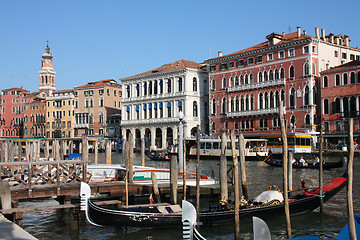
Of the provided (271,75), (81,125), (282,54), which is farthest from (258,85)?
(81,125)

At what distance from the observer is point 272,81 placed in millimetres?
37719

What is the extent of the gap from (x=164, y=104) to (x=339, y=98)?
1948cm

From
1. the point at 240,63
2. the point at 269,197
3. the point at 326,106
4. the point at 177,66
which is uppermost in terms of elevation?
the point at 177,66

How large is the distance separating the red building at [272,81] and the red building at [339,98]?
102 centimetres

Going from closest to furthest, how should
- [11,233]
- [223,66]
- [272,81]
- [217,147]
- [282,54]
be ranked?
[11,233]
[217,147]
[282,54]
[272,81]
[223,66]

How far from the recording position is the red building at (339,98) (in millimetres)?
33469

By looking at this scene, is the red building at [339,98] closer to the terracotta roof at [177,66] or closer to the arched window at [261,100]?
the arched window at [261,100]

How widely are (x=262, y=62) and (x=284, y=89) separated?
3354 mm

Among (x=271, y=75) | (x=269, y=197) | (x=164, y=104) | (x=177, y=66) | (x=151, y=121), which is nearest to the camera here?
(x=269, y=197)

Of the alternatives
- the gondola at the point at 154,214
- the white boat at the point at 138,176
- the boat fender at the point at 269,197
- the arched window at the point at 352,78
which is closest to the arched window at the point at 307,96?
the arched window at the point at 352,78

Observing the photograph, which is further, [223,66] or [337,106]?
[223,66]

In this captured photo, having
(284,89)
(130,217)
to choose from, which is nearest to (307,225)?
(130,217)

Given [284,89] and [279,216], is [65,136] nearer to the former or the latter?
[284,89]

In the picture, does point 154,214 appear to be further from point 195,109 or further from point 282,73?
point 195,109
